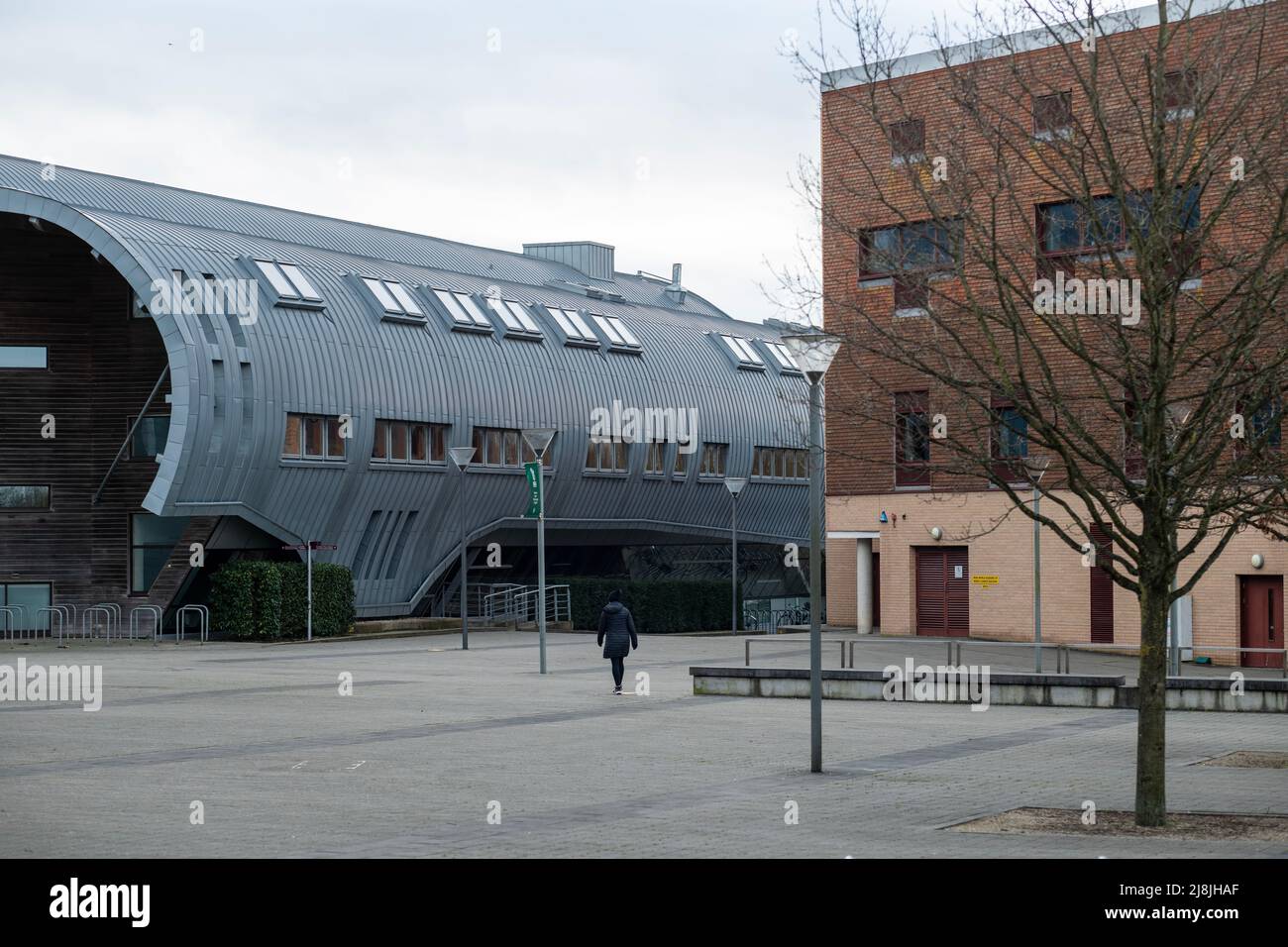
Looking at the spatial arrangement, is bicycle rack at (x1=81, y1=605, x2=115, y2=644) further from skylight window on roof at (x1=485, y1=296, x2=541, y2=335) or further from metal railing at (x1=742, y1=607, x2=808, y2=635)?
metal railing at (x1=742, y1=607, x2=808, y2=635)

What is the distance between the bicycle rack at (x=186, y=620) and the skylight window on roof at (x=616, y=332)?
17.4m

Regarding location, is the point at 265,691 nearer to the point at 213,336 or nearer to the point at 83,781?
the point at 83,781

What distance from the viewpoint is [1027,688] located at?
2320 cm

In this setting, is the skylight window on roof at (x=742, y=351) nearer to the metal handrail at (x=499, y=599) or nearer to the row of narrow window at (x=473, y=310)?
the row of narrow window at (x=473, y=310)

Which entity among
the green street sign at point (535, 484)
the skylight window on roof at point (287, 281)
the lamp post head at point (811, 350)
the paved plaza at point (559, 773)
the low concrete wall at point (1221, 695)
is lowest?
the paved plaza at point (559, 773)

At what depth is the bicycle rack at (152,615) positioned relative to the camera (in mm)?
40531

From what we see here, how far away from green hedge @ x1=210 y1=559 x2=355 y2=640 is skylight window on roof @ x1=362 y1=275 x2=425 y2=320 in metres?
8.24

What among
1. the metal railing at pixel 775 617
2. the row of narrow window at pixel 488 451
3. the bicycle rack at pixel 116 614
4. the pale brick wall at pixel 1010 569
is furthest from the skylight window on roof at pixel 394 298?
the metal railing at pixel 775 617

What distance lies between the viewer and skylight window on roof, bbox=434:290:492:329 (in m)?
48.7

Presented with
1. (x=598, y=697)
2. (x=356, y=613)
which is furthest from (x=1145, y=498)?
(x=356, y=613)

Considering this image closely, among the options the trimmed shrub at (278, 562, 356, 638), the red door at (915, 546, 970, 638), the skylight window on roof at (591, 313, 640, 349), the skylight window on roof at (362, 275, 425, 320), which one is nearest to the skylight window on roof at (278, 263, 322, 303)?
the skylight window on roof at (362, 275, 425, 320)

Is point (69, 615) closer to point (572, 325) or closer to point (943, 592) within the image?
point (572, 325)

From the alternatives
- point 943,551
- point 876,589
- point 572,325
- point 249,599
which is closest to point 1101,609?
point 943,551

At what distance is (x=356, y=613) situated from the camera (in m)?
45.2
